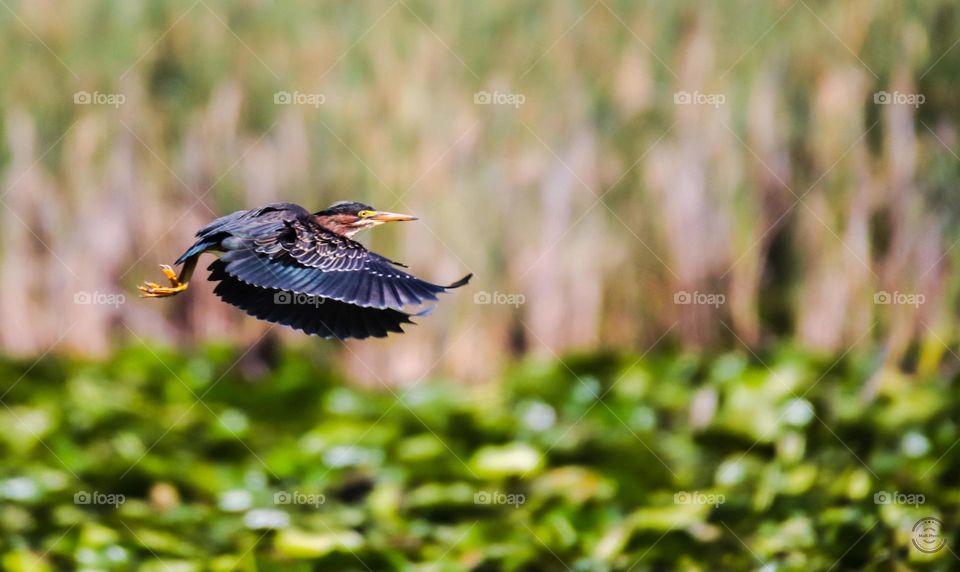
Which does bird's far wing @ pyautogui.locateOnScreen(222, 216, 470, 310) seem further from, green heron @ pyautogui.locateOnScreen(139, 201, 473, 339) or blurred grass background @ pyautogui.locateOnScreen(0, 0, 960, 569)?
blurred grass background @ pyautogui.locateOnScreen(0, 0, 960, 569)

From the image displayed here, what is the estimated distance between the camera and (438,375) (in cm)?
466

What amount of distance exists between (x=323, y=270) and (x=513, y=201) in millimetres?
2483

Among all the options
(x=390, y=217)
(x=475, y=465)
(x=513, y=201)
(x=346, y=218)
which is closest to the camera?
(x=390, y=217)

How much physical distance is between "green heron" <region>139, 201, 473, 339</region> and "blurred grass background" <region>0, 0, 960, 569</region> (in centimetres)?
204

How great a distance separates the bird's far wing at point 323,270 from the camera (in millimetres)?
2121

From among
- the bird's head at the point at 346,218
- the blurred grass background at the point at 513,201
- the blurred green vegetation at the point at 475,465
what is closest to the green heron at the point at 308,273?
the bird's head at the point at 346,218

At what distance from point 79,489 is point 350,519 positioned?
2.87 ft

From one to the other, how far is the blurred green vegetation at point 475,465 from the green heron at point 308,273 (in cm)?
172

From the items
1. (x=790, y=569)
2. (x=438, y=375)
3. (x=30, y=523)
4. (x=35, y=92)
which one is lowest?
(x=790, y=569)

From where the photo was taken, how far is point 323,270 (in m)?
2.22

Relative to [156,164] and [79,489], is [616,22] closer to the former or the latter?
[156,164]

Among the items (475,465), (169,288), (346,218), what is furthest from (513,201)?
(169,288)

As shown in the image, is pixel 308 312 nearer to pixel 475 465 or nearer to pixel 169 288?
pixel 169 288

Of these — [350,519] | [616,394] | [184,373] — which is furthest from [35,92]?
[616,394]
